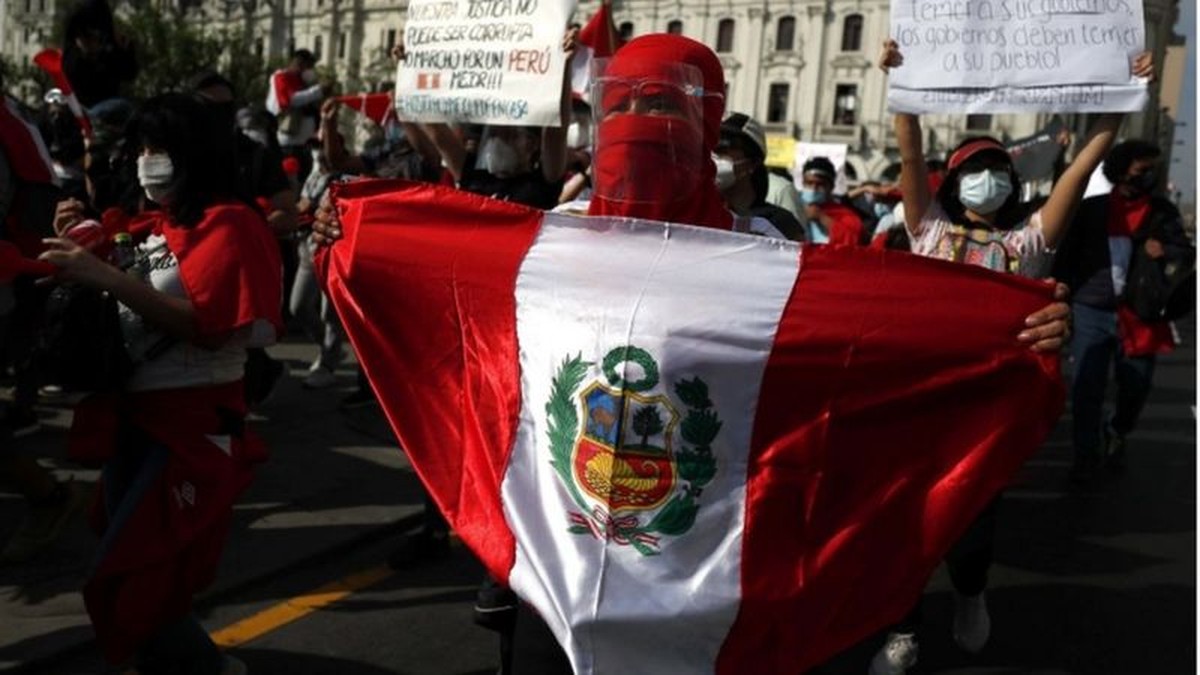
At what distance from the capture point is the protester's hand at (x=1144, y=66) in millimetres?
3752

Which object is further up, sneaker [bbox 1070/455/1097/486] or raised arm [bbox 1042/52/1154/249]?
raised arm [bbox 1042/52/1154/249]

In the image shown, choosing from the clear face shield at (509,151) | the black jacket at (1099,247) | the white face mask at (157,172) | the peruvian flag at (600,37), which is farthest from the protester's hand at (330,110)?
the black jacket at (1099,247)

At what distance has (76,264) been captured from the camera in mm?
2945

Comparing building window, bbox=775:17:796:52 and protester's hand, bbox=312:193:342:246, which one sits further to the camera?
building window, bbox=775:17:796:52

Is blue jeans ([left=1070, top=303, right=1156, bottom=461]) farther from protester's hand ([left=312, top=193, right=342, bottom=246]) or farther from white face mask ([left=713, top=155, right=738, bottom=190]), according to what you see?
protester's hand ([left=312, top=193, right=342, bottom=246])

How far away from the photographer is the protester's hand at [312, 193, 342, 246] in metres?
2.96

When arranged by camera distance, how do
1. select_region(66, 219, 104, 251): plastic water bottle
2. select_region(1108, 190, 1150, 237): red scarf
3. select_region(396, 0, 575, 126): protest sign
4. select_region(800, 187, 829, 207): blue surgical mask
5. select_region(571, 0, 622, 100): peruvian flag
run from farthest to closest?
select_region(800, 187, 829, 207): blue surgical mask → select_region(1108, 190, 1150, 237): red scarf → select_region(571, 0, 622, 100): peruvian flag → select_region(396, 0, 575, 126): protest sign → select_region(66, 219, 104, 251): plastic water bottle

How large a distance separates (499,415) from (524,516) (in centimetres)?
22

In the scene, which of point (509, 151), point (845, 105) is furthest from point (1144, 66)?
point (845, 105)

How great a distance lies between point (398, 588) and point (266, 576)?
0.49m

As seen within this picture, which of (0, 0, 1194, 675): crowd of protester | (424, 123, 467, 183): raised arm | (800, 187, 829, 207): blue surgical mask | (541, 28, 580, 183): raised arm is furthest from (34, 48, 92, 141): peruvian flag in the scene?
(800, 187, 829, 207): blue surgical mask

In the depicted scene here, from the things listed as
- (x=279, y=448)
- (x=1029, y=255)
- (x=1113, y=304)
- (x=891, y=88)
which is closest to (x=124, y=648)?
(x=891, y=88)

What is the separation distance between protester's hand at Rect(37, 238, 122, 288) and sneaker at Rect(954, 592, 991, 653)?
297cm

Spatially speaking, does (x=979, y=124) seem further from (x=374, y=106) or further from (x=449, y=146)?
(x=449, y=146)
